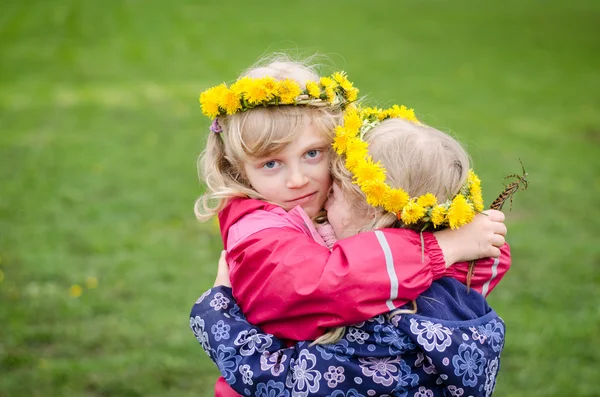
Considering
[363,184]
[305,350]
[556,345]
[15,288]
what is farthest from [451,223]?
[15,288]

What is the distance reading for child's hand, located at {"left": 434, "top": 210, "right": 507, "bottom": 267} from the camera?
2629 mm

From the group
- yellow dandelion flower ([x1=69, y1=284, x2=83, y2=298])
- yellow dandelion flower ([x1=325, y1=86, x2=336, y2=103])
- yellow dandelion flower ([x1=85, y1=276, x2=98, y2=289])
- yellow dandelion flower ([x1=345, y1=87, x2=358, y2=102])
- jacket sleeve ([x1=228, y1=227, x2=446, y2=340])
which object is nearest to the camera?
jacket sleeve ([x1=228, y1=227, x2=446, y2=340])

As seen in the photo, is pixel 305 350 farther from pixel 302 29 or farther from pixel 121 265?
pixel 302 29

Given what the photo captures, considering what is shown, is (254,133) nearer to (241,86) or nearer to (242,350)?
(241,86)

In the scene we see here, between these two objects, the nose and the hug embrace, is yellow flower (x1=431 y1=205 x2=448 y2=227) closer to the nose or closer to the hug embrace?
the hug embrace

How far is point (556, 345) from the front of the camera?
561 centimetres

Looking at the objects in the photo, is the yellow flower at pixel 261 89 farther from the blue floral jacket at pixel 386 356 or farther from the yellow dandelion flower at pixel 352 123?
the blue floral jacket at pixel 386 356

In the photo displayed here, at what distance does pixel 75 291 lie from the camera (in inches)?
243

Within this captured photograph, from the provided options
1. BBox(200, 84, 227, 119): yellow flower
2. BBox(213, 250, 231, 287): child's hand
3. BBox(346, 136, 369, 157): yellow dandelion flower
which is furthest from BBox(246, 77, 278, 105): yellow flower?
BBox(213, 250, 231, 287): child's hand

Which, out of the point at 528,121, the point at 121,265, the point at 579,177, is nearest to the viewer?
the point at 121,265

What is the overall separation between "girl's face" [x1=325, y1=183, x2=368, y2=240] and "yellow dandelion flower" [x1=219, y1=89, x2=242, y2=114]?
46 centimetres

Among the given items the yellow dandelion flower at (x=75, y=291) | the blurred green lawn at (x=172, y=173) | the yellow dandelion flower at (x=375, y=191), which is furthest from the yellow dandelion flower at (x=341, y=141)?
the yellow dandelion flower at (x=75, y=291)

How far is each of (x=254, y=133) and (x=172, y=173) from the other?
21.8 ft

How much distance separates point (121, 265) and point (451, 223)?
4615mm
